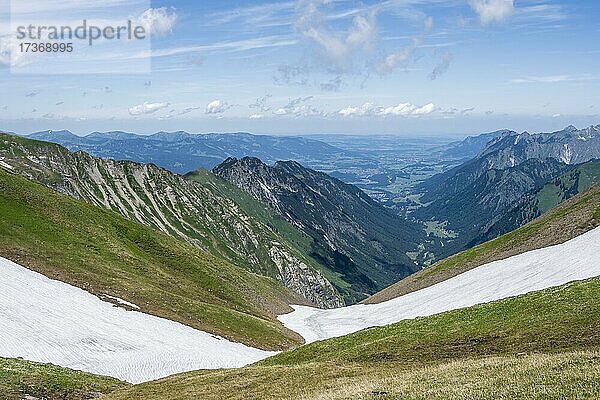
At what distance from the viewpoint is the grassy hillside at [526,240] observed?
10412 centimetres

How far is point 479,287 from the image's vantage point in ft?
306

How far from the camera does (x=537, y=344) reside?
3744 centimetres

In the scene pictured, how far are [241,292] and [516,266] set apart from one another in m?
51.3

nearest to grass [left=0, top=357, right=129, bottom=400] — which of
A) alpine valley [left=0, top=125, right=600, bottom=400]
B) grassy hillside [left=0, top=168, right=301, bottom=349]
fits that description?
alpine valley [left=0, top=125, right=600, bottom=400]

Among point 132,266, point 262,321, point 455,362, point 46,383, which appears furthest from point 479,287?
point 46,383

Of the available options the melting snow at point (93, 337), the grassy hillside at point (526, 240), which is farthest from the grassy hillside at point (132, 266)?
the grassy hillside at point (526, 240)

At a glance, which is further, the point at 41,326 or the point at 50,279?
the point at 50,279

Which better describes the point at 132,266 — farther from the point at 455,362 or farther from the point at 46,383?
the point at 455,362

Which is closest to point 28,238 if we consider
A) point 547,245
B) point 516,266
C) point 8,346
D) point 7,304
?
point 7,304

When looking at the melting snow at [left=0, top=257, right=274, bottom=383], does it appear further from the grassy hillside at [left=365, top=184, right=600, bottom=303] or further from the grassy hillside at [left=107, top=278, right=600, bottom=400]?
the grassy hillside at [left=365, top=184, right=600, bottom=303]

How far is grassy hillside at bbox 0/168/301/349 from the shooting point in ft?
278

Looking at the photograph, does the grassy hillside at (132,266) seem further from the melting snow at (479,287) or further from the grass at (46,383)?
the grass at (46,383)

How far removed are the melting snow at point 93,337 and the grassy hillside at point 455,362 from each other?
1500 centimetres

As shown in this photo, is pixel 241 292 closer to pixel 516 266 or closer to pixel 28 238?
pixel 28 238
